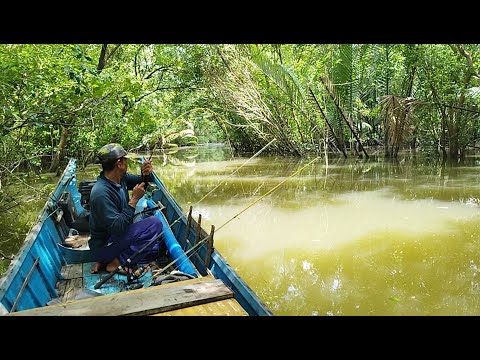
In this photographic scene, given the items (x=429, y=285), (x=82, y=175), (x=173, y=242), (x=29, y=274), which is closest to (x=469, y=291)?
(x=429, y=285)

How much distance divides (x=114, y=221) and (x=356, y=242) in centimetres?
325

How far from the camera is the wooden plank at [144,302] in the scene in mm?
2254

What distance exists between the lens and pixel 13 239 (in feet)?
18.8

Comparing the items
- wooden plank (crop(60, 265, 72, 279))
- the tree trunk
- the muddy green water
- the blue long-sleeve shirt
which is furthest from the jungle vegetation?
the blue long-sleeve shirt

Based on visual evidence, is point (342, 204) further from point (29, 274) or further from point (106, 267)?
point (29, 274)

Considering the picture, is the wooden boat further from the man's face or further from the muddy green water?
the man's face

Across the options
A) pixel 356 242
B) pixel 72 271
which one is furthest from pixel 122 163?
pixel 356 242

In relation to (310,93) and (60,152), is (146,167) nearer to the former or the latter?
(60,152)

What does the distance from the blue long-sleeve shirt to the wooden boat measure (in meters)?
0.38

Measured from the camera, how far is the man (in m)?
3.31

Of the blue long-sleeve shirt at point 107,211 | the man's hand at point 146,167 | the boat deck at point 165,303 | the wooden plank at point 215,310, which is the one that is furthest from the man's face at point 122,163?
the wooden plank at point 215,310

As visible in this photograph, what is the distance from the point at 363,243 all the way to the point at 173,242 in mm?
2604

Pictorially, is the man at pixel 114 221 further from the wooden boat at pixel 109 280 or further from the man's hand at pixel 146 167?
the man's hand at pixel 146 167
